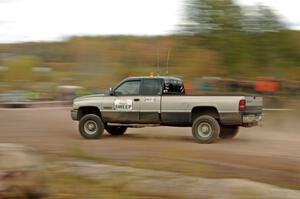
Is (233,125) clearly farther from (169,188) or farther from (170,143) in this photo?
(169,188)

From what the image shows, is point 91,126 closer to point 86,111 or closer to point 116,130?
point 86,111

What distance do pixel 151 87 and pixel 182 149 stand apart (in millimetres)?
2919

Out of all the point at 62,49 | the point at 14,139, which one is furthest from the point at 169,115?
the point at 62,49

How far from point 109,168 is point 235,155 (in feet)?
12.3

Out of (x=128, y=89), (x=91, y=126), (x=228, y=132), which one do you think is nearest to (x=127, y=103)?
(x=128, y=89)

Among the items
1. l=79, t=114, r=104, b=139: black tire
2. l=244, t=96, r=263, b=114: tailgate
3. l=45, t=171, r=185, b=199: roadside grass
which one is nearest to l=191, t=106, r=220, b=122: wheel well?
l=244, t=96, r=263, b=114: tailgate

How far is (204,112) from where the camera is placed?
15.2 metres

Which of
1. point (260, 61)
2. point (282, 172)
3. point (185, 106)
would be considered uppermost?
point (260, 61)

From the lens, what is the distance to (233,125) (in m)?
15.0

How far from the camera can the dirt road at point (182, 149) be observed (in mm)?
10266

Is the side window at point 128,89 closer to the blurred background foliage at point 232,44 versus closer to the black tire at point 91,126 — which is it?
the black tire at point 91,126

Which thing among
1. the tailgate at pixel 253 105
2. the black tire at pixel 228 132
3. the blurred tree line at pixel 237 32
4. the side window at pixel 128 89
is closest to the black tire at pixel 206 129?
the tailgate at pixel 253 105

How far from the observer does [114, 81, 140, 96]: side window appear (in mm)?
15992

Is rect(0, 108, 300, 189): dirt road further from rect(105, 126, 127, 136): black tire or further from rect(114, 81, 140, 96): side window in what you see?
rect(114, 81, 140, 96): side window
